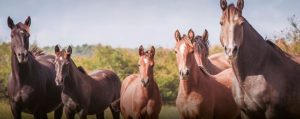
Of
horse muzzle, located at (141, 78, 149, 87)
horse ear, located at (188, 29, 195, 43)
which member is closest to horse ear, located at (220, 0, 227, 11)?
horse ear, located at (188, 29, 195, 43)

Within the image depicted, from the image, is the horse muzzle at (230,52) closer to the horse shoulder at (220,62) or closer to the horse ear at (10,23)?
the horse ear at (10,23)

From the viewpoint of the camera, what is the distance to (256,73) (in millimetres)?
6035

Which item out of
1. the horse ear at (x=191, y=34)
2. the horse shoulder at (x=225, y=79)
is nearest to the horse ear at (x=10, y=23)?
the horse ear at (x=191, y=34)

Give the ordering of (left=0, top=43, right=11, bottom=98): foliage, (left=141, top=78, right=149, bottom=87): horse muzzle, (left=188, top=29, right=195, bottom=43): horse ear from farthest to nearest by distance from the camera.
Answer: (left=0, top=43, right=11, bottom=98): foliage < (left=141, top=78, right=149, bottom=87): horse muzzle < (left=188, top=29, right=195, bottom=43): horse ear

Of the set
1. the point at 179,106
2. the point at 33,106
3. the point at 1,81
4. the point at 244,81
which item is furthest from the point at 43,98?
the point at 1,81

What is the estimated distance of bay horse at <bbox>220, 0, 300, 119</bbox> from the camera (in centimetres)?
586

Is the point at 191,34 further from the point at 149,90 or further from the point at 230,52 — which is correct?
the point at 230,52

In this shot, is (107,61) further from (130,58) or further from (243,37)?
(243,37)

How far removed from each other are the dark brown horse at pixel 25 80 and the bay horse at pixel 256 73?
15.6 feet

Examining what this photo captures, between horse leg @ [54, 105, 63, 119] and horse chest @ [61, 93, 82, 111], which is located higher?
horse chest @ [61, 93, 82, 111]

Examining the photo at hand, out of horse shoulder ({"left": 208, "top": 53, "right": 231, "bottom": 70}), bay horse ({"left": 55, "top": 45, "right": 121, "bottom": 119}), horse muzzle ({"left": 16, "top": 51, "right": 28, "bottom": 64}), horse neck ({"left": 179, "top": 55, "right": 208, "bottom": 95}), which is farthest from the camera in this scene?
horse shoulder ({"left": 208, "top": 53, "right": 231, "bottom": 70})

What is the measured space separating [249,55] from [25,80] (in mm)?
5555

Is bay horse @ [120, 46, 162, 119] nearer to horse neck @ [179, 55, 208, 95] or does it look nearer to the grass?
horse neck @ [179, 55, 208, 95]

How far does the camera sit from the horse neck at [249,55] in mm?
6027
